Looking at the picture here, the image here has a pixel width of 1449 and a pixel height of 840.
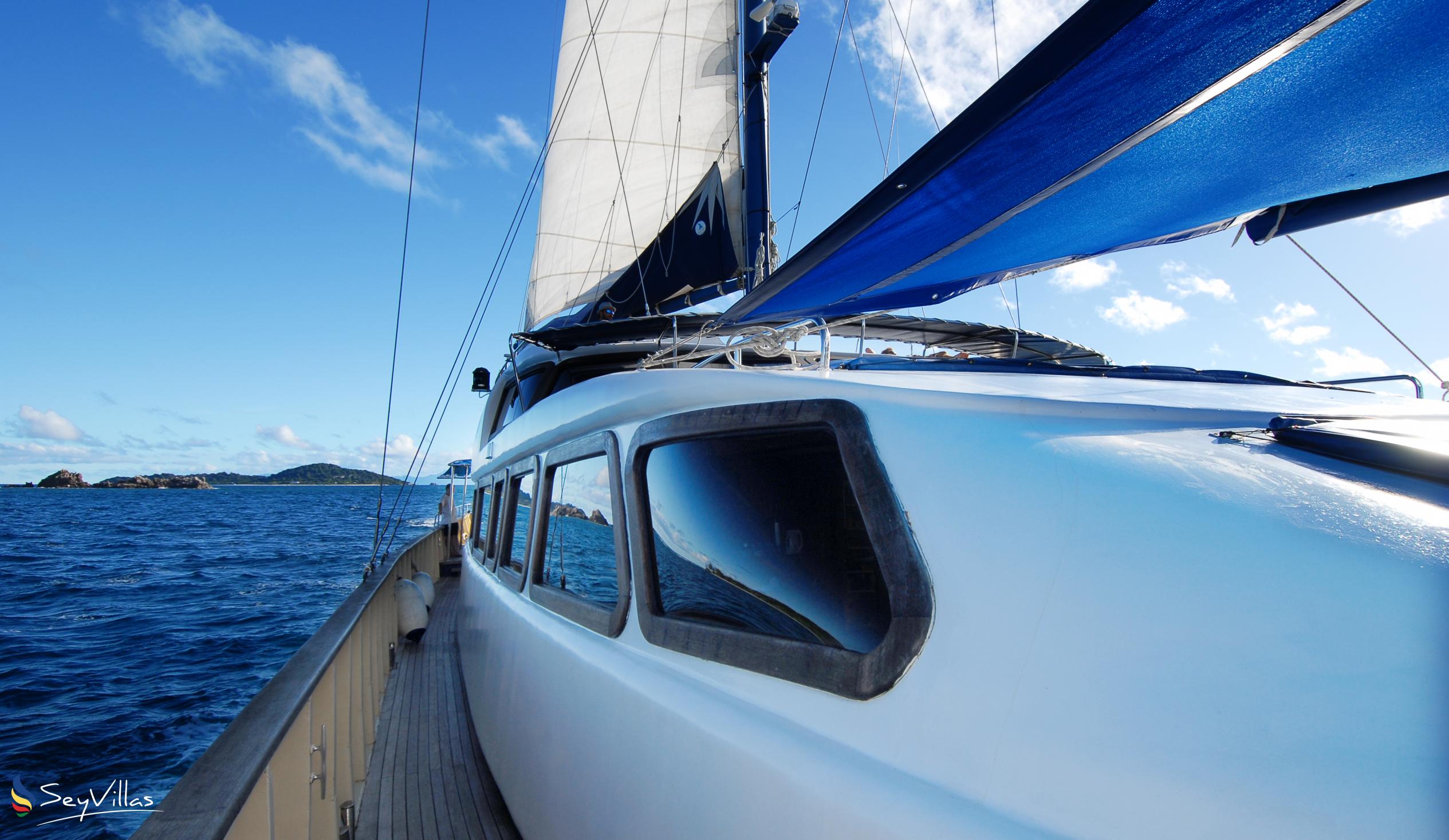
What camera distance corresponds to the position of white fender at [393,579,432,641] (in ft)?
21.6

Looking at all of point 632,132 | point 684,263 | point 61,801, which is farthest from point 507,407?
point 61,801

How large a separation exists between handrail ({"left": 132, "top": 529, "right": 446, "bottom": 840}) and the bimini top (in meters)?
1.98

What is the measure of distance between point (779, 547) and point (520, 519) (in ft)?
8.26

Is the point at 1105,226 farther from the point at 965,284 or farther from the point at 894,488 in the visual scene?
the point at 894,488

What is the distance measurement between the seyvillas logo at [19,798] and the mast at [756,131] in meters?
8.50

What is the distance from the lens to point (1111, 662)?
0.83 meters

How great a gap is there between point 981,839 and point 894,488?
19.3 inches

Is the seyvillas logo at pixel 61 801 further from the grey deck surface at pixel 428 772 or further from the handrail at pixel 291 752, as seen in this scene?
the handrail at pixel 291 752

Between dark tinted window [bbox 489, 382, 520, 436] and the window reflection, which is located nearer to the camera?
the window reflection

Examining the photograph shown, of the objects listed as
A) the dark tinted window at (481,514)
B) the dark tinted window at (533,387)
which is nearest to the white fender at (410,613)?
the dark tinted window at (481,514)

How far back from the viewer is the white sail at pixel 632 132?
8703 millimetres

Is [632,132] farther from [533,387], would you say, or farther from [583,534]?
[583,534]

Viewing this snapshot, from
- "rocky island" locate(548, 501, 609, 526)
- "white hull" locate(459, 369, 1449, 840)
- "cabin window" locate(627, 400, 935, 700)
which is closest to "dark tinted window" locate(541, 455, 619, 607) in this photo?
"rocky island" locate(548, 501, 609, 526)

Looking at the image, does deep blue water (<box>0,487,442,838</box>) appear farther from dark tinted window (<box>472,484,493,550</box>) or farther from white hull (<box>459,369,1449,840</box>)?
white hull (<box>459,369,1449,840</box>)
